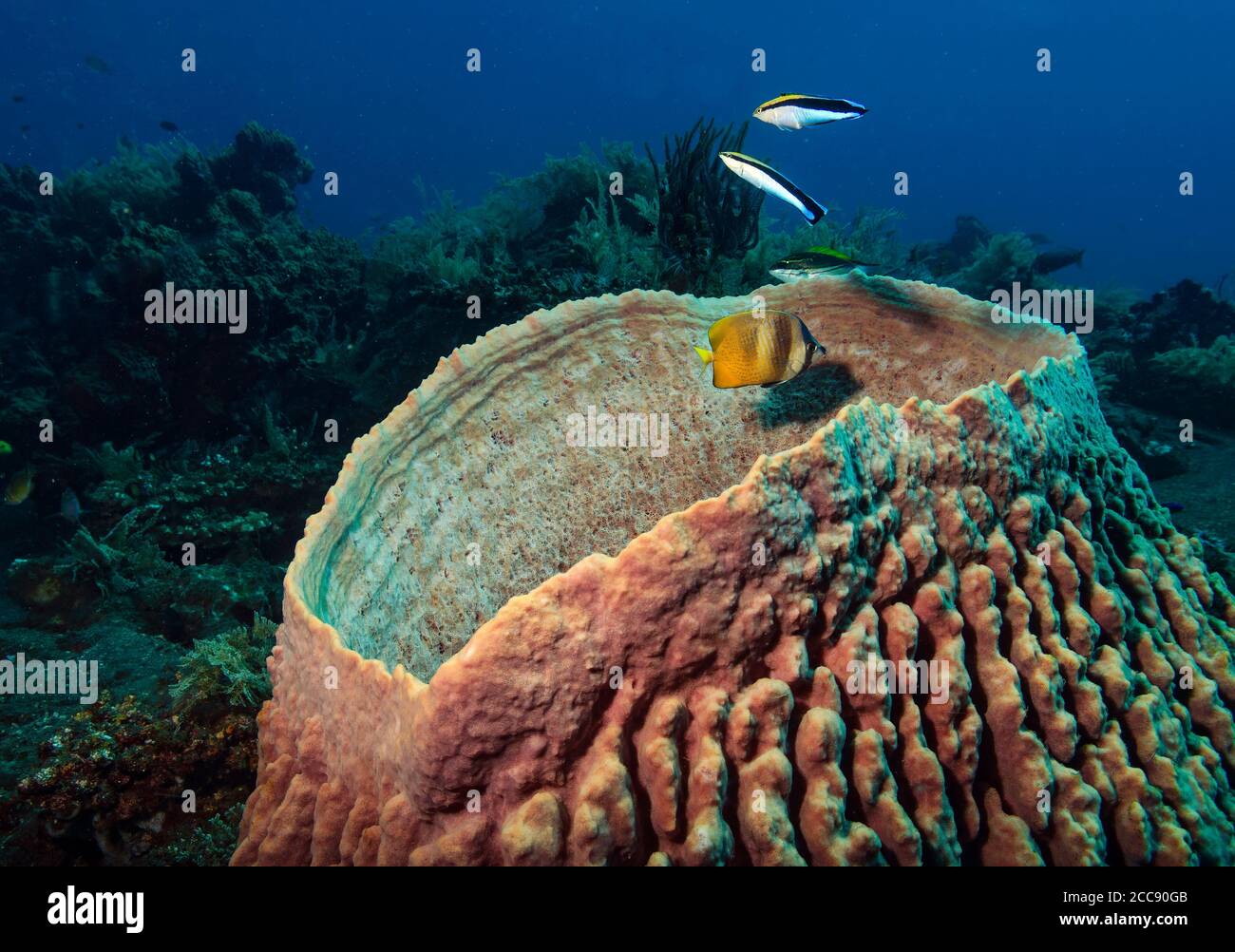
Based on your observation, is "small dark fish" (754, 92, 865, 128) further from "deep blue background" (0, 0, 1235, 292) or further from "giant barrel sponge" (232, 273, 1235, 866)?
"deep blue background" (0, 0, 1235, 292)

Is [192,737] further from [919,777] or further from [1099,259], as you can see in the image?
[1099,259]

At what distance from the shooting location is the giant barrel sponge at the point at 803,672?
4.65ft

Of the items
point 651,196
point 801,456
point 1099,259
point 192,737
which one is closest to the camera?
point 801,456

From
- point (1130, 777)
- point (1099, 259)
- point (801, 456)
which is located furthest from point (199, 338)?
point (1099, 259)

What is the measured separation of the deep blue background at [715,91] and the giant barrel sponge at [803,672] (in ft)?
229

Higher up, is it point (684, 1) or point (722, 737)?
point (684, 1)

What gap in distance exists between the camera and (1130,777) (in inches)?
71.7

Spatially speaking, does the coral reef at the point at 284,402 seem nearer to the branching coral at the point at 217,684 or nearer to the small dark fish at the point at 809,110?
the branching coral at the point at 217,684

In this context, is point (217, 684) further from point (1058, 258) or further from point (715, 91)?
point (715, 91)

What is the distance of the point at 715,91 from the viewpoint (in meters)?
104

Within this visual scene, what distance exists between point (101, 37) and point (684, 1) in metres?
91.1

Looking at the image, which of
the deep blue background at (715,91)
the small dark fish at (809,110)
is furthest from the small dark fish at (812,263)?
the deep blue background at (715,91)

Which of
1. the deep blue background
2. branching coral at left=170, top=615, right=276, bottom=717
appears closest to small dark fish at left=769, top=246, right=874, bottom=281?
branching coral at left=170, top=615, right=276, bottom=717

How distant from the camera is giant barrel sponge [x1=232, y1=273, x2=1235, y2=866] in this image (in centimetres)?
142
